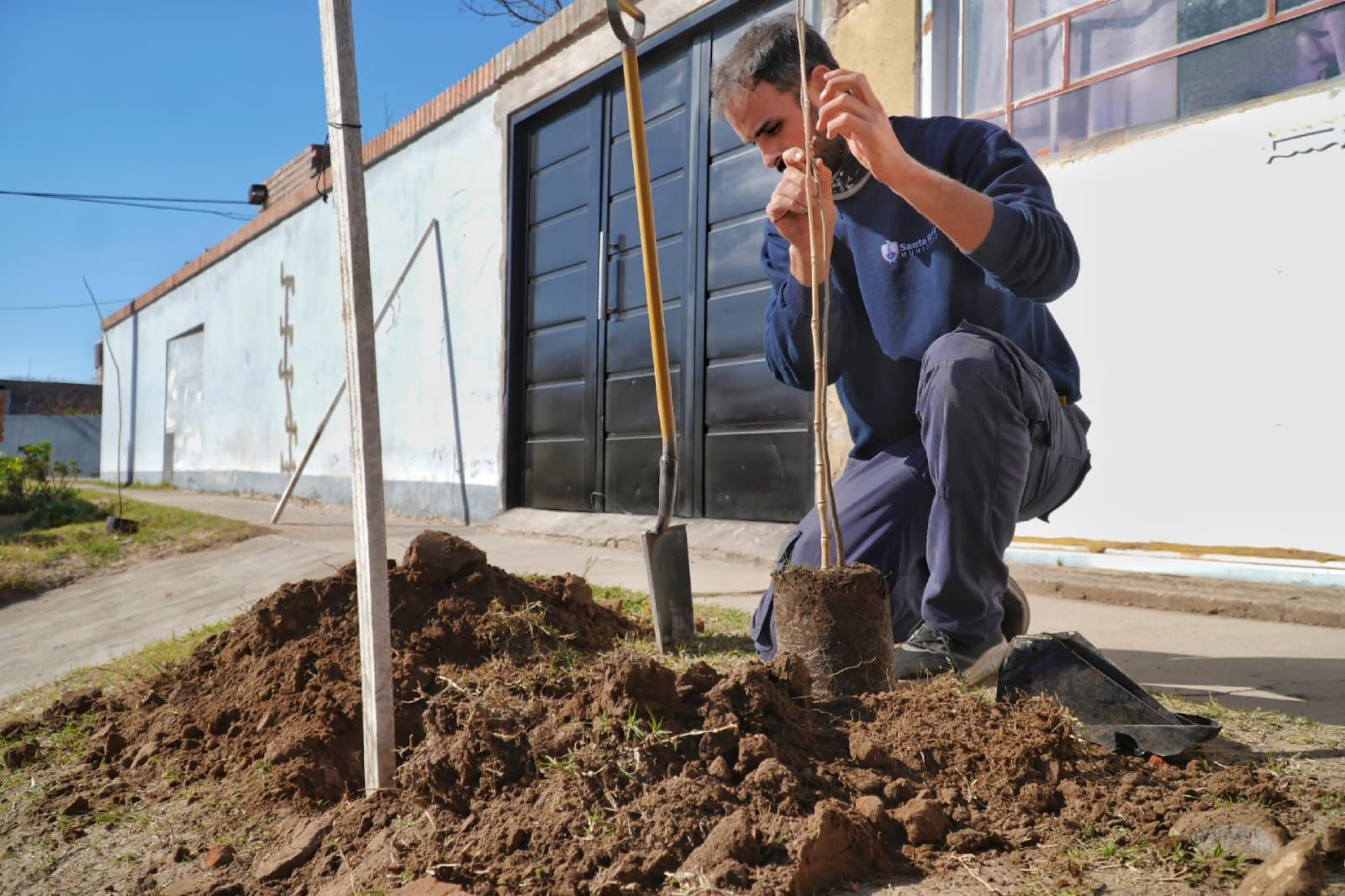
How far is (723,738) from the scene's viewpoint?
4.55 ft

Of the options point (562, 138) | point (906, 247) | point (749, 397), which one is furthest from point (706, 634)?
point (562, 138)

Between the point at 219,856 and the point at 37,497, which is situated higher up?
the point at 37,497

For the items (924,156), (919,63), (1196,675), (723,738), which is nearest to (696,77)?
(919,63)

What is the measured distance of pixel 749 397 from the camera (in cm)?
491

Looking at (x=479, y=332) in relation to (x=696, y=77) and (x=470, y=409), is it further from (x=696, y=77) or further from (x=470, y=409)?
(x=696, y=77)

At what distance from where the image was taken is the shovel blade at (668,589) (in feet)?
8.52

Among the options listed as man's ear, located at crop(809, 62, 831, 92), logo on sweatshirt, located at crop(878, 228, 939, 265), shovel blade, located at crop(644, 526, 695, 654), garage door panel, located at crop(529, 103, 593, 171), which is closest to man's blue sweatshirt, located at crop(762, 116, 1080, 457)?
logo on sweatshirt, located at crop(878, 228, 939, 265)

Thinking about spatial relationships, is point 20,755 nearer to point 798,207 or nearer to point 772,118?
point 798,207

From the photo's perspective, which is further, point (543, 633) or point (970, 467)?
point (543, 633)

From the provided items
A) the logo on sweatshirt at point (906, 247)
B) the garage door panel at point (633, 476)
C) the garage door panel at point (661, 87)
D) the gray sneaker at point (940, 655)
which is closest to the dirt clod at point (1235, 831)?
the gray sneaker at point (940, 655)

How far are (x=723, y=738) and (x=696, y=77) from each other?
4.67 metres

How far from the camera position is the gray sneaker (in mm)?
1942

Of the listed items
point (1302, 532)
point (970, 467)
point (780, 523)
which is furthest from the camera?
point (780, 523)

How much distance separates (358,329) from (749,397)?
3.59 metres
